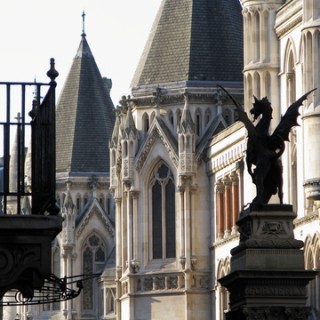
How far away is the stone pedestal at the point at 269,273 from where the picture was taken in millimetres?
30219

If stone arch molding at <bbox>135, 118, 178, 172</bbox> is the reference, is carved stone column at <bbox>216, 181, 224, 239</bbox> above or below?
below

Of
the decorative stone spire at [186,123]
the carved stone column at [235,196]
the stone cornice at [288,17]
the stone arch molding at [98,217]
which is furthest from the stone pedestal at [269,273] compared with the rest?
the stone arch molding at [98,217]

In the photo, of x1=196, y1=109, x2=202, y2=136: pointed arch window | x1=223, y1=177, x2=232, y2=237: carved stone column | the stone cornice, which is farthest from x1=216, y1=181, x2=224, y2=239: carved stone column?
the stone cornice

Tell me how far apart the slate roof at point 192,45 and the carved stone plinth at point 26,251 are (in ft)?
205

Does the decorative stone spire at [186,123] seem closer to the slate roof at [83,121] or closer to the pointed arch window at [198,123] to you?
the pointed arch window at [198,123]

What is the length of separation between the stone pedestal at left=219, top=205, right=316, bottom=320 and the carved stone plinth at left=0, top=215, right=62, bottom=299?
11.1 m

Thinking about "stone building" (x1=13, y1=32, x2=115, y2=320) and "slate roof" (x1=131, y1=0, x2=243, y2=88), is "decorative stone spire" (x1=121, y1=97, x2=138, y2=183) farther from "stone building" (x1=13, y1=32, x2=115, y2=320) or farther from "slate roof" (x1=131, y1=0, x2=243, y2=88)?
"stone building" (x1=13, y1=32, x2=115, y2=320)

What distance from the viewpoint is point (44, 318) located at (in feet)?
375

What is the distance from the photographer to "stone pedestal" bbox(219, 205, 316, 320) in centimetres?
3022

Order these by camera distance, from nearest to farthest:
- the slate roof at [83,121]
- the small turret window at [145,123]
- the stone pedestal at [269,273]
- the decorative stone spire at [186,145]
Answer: the stone pedestal at [269,273] < the decorative stone spire at [186,145] < the small turret window at [145,123] < the slate roof at [83,121]

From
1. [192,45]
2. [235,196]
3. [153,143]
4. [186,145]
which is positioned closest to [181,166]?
[186,145]

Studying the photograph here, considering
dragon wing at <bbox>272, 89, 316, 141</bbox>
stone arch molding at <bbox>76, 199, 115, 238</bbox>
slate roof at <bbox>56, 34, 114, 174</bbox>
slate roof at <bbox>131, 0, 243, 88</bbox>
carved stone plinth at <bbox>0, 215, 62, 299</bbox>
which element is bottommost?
carved stone plinth at <bbox>0, 215, 62, 299</bbox>

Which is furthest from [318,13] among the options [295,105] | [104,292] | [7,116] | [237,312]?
[104,292]

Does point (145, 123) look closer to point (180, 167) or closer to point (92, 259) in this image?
point (180, 167)
